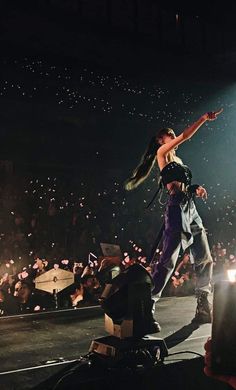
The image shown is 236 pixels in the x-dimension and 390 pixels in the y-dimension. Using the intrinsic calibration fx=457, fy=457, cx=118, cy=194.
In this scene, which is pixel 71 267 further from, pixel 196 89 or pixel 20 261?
pixel 196 89

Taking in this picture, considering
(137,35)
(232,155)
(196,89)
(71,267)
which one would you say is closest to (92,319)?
(71,267)

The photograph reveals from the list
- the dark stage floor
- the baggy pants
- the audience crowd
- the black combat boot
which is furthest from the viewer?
the audience crowd

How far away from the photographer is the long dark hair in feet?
12.0

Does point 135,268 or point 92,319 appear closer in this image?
point 135,268

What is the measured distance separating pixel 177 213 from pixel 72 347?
1.23 m

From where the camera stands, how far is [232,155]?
11953 millimetres

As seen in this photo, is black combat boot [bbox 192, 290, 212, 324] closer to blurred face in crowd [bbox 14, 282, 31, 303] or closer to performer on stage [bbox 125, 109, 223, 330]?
performer on stage [bbox 125, 109, 223, 330]

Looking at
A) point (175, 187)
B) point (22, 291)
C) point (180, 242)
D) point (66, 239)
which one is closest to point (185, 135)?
point (175, 187)

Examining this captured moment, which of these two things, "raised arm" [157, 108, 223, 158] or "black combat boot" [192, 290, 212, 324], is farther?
"black combat boot" [192, 290, 212, 324]

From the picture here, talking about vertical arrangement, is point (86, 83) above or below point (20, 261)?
above

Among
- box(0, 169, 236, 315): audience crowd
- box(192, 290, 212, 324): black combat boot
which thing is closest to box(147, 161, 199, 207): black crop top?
box(192, 290, 212, 324): black combat boot

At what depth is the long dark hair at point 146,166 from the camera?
143 inches

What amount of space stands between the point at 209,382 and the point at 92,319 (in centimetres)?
163

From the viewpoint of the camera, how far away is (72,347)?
121 inches
